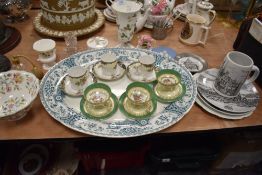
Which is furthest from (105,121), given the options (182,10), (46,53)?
(182,10)

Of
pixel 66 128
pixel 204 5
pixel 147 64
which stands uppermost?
pixel 204 5

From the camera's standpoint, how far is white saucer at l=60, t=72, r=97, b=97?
30.2 inches

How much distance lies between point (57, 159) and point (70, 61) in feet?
1.36

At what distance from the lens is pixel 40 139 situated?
67cm

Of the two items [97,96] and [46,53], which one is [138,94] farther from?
[46,53]

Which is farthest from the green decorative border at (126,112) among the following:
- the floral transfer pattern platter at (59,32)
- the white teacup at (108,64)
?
the floral transfer pattern platter at (59,32)

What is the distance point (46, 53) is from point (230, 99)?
2.10 ft

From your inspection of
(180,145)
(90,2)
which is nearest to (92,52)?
(90,2)

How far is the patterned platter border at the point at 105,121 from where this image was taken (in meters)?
0.68

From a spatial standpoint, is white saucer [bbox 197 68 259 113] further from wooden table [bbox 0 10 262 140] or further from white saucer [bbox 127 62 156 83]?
white saucer [bbox 127 62 156 83]

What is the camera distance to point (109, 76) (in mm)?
831

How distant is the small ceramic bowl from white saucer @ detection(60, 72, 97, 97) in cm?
9

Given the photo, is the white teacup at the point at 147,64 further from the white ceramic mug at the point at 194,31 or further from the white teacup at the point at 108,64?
the white ceramic mug at the point at 194,31

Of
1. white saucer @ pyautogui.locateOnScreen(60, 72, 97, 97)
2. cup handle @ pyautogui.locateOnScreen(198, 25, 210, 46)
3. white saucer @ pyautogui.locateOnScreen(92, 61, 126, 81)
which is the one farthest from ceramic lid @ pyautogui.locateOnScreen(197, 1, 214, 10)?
white saucer @ pyautogui.locateOnScreen(60, 72, 97, 97)
